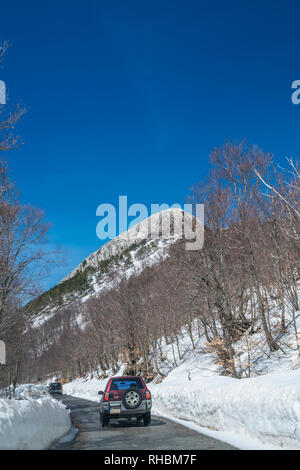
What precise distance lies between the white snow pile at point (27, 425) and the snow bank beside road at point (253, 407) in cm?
451

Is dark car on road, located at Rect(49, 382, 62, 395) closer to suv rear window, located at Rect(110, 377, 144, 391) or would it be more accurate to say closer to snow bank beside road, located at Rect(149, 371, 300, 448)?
suv rear window, located at Rect(110, 377, 144, 391)

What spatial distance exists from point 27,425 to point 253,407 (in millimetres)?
4938

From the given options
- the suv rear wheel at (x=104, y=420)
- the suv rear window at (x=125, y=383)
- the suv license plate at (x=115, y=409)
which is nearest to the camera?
the suv license plate at (x=115, y=409)

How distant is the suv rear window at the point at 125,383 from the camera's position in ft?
49.6

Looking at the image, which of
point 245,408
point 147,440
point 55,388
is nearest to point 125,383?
point 147,440

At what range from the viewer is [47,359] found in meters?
113

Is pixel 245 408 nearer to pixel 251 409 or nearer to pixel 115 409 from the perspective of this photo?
pixel 251 409

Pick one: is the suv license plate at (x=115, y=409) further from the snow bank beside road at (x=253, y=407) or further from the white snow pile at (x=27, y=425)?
the white snow pile at (x=27, y=425)

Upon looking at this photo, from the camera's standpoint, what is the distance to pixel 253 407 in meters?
8.93

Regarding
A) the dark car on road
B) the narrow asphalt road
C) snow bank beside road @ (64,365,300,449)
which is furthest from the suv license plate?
the dark car on road

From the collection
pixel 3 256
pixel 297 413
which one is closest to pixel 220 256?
pixel 3 256

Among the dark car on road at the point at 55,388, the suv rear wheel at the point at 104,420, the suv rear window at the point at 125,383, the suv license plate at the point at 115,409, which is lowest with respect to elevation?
the dark car on road at the point at 55,388

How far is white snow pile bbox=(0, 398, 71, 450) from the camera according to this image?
282 inches

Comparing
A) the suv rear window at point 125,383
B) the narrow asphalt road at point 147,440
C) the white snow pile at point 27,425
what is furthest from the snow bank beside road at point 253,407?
the white snow pile at point 27,425
